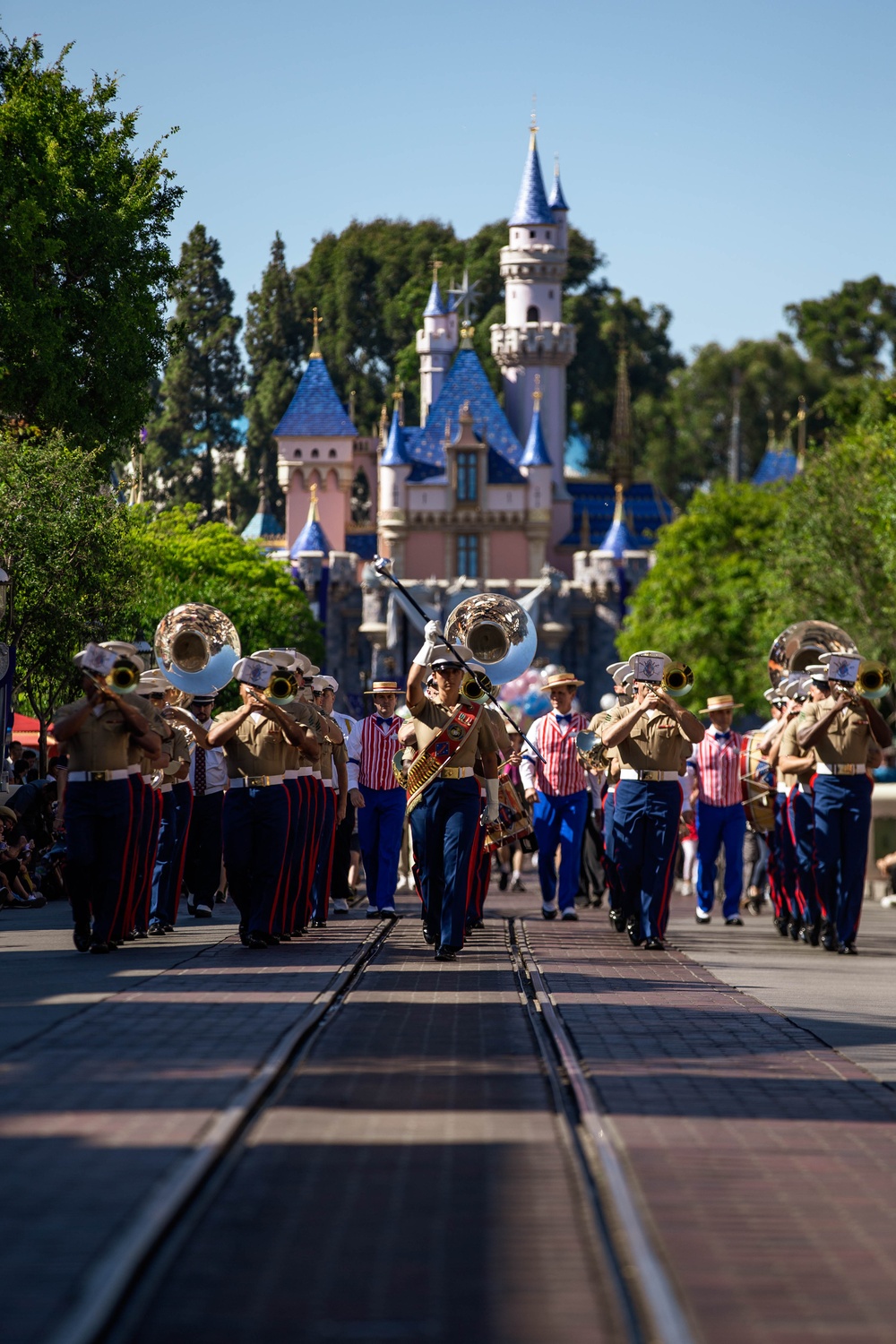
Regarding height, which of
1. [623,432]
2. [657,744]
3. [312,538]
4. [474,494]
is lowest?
[657,744]

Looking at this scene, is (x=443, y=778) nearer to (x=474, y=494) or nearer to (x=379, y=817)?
(x=379, y=817)

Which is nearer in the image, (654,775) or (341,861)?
(654,775)

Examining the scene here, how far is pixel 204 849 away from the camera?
21.1 metres

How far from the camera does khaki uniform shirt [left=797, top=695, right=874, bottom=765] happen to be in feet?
58.6

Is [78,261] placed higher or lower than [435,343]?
lower

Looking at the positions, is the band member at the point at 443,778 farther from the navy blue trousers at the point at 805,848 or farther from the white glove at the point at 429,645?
the navy blue trousers at the point at 805,848

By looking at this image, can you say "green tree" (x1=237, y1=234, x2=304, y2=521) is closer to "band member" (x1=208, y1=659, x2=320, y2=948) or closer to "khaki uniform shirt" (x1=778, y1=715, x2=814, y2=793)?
"khaki uniform shirt" (x1=778, y1=715, x2=814, y2=793)

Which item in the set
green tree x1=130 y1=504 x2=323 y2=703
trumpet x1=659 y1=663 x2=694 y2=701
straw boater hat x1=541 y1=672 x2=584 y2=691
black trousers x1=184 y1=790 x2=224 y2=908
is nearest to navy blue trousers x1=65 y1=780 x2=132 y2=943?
trumpet x1=659 y1=663 x2=694 y2=701

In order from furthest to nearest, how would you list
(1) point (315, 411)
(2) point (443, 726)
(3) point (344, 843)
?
(1) point (315, 411), (3) point (344, 843), (2) point (443, 726)

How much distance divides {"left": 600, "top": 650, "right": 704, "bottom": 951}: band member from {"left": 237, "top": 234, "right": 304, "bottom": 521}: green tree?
91244 millimetres

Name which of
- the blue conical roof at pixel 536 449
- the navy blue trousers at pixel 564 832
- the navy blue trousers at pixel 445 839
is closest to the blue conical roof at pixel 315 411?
the blue conical roof at pixel 536 449

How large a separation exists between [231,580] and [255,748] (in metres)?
59.5

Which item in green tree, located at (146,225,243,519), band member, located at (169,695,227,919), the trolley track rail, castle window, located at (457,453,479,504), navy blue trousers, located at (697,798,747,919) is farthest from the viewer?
castle window, located at (457,453,479,504)

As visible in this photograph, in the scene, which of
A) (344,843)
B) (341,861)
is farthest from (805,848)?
(344,843)
